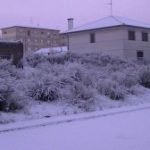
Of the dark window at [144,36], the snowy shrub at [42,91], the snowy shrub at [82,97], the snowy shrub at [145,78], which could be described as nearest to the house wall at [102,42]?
the dark window at [144,36]

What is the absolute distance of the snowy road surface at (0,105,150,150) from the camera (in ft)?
33.7

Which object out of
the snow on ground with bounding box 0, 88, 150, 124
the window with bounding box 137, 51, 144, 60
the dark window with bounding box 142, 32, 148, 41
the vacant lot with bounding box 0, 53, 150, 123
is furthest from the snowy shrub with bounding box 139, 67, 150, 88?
the dark window with bounding box 142, 32, 148, 41

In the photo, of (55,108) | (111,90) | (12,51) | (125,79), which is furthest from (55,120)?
(12,51)

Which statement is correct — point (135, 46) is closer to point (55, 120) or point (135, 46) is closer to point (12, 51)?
point (12, 51)

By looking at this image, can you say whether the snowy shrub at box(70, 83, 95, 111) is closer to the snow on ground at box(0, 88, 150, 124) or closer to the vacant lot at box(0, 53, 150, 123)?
the vacant lot at box(0, 53, 150, 123)

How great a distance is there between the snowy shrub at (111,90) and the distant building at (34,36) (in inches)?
2630

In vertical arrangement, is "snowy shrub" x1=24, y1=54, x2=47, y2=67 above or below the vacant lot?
above

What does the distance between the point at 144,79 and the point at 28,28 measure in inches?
2778

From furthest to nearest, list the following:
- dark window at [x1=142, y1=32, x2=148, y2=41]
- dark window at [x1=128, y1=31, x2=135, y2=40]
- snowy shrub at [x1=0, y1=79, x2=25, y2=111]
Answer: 1. dark window at [x1=142, y1=32, x2=148, y2=41]
2. dark window at [x1=128, y1=31, x2=135, y2=40]
3. snowy shrub at [x1=0, y1=79, x2=25, y2=111]

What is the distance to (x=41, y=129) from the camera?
12.9 m

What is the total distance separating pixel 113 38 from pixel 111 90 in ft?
88.2

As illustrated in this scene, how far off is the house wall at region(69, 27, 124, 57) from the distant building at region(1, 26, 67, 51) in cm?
3718

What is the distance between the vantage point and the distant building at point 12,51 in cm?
2692

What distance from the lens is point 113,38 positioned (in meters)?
47.8
